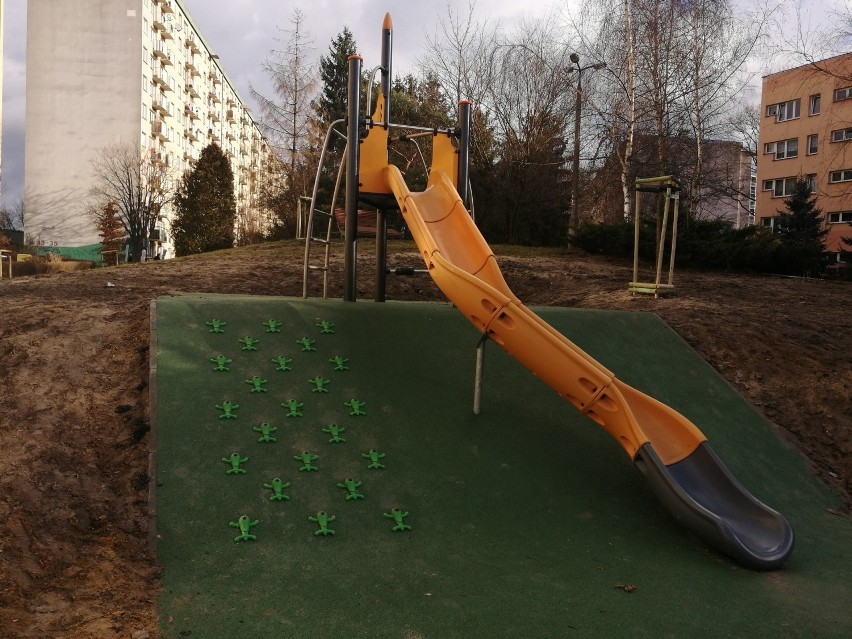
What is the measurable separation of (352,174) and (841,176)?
4036 cm

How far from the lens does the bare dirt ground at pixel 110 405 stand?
12.5ft

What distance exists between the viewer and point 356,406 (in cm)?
595

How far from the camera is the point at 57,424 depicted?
5504mm

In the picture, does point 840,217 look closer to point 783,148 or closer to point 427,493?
point 783,148

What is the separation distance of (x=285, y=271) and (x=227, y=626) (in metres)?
10.9

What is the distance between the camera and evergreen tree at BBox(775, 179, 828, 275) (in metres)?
16.8

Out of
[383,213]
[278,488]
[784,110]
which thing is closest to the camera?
[278,488]

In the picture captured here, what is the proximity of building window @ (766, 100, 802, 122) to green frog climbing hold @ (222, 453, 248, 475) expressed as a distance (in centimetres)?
4666

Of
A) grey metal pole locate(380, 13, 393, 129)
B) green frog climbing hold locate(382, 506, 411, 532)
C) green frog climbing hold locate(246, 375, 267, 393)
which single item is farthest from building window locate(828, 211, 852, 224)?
green frog climbing hold locate(382, 506, 411, 532)

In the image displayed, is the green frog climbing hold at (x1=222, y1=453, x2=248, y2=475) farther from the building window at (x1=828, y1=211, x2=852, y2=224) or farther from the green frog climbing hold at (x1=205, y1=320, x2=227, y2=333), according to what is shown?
the building window at (x1=828, y1=211, x2=852, y2=224)

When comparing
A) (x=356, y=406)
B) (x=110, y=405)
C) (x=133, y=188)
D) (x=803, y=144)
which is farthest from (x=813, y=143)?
(x=110, y=405)

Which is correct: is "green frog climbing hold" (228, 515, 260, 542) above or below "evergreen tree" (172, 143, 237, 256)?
below

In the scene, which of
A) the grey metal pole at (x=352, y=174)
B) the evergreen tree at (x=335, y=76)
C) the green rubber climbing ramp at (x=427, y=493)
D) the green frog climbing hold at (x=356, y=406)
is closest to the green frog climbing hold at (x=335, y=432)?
the green rubber climbing ramp at (x=427, y=493)

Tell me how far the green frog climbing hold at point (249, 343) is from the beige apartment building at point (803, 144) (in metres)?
38.1
